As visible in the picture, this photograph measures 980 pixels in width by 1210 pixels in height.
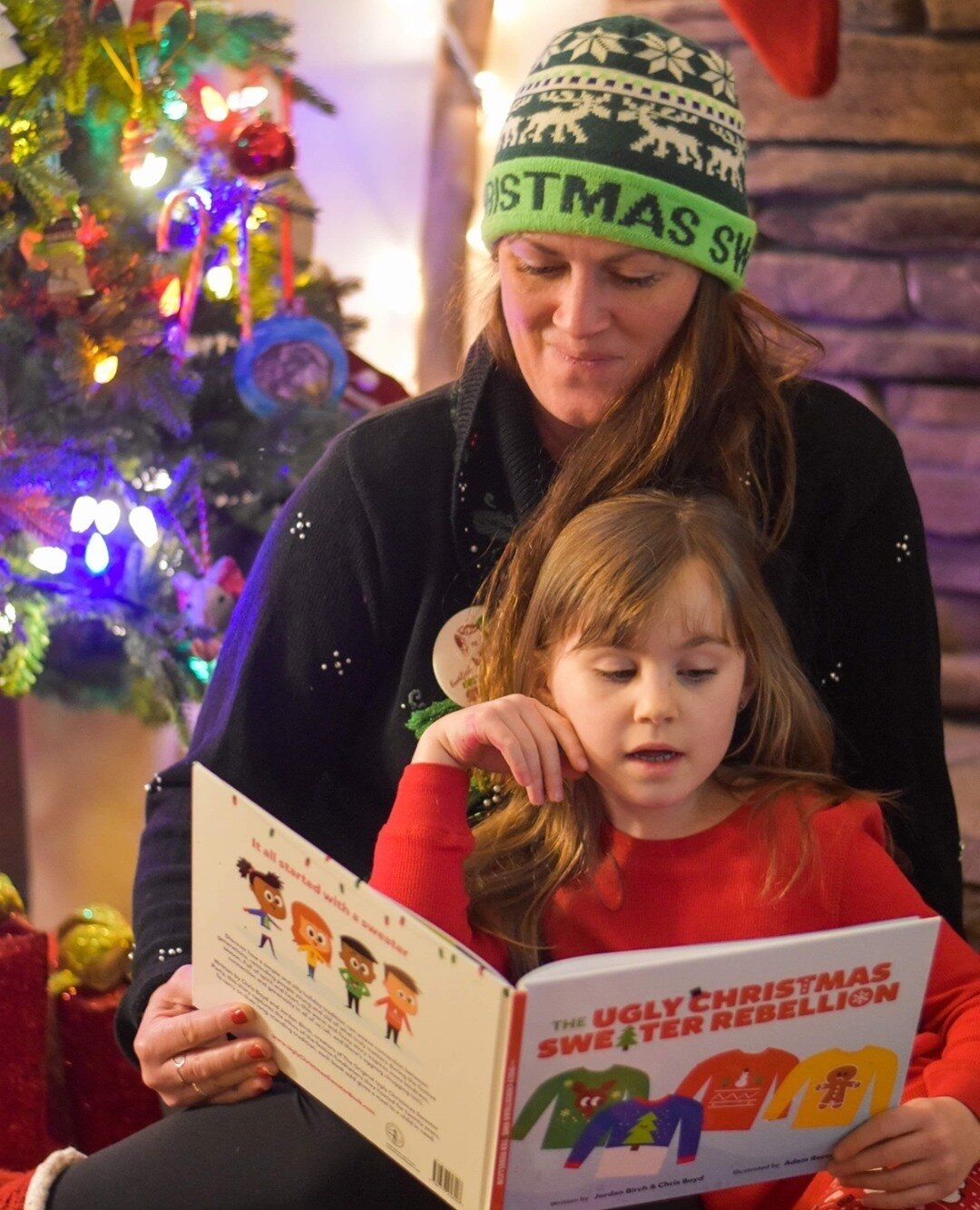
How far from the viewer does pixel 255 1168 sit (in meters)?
1.02

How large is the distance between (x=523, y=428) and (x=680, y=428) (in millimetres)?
156

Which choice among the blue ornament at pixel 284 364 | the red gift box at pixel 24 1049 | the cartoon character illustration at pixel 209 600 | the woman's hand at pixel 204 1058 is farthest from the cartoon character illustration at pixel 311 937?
the blue ornament at pixel 284 364

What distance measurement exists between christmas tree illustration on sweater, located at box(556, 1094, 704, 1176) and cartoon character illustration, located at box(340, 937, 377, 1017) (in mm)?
163

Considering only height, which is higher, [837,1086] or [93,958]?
[837,1086]

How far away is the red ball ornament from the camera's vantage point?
1708mm

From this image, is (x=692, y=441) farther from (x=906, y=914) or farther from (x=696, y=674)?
(x=906, y=914)

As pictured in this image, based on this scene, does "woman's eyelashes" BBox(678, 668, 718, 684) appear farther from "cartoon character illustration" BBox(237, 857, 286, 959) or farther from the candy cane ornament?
the candy cane ornament

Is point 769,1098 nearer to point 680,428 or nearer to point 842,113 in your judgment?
point 680,428

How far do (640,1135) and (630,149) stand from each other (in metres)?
0.76

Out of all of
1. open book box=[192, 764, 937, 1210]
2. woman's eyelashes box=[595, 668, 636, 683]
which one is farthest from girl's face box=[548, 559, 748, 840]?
open book box=[192, 764, 937, 1210]

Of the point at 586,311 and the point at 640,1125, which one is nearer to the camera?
the point at 640,1125

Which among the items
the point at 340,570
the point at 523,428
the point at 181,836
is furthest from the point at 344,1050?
the point at 523,428

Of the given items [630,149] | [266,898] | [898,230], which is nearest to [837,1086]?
[266,898]

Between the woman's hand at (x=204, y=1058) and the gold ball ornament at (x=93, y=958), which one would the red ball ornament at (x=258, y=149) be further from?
the woman's hand at (x=204, y=1058)
